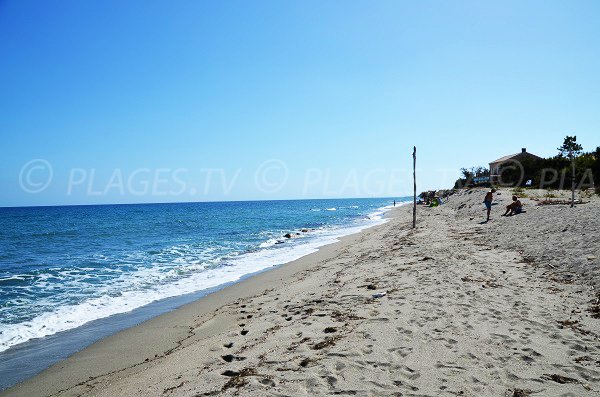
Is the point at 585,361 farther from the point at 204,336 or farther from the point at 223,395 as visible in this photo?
the point at 204,336

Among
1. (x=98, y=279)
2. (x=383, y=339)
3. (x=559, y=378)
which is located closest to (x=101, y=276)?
(x=98, y=279)

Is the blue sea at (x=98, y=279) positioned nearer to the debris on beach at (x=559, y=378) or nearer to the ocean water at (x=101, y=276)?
the ocean water at (x=101, y=276)

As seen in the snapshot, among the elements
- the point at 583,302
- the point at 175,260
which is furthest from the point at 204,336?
the point at 175,260

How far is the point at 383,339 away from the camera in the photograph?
4969mm

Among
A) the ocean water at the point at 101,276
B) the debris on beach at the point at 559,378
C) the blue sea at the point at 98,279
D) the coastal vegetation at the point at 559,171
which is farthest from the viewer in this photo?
the coastal vegetation at the point at 559,171

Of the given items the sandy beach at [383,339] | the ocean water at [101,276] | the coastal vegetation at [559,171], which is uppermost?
the coastal vegetation at [559,171]

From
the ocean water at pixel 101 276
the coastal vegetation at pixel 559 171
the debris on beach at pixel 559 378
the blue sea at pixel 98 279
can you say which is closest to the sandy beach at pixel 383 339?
the debris on beach at pixel 559 378

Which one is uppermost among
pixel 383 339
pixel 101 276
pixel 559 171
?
pixel 559 171

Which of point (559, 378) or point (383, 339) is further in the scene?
point (383, 339)

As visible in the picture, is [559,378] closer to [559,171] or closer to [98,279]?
[98,279]

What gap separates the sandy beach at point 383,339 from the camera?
155 inches

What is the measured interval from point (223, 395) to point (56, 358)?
489 centimetres

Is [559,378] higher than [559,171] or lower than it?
lower

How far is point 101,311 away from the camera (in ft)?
31.5
